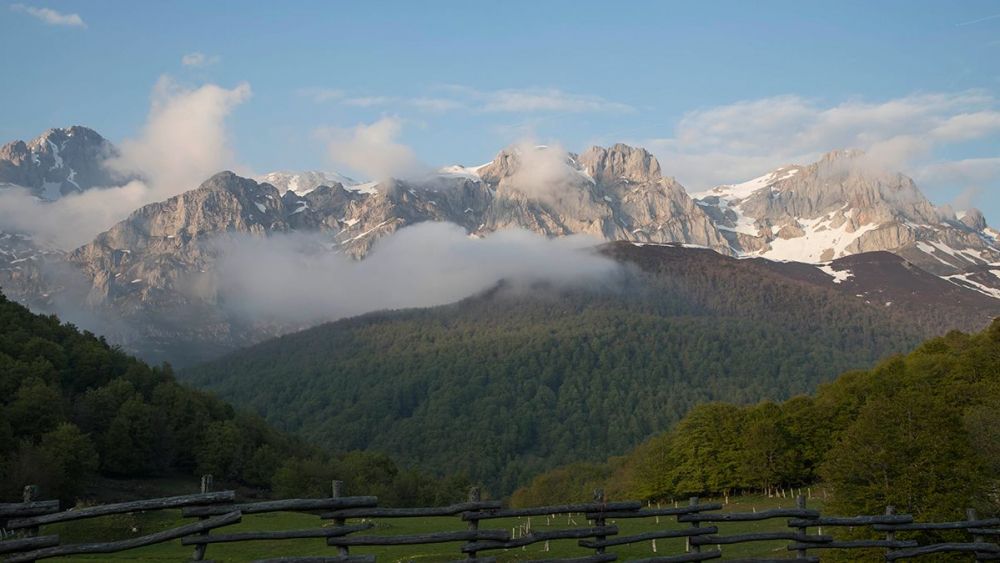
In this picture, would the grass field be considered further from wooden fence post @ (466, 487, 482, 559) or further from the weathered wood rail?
wooden fence post @ (466, 487, 482, 559)

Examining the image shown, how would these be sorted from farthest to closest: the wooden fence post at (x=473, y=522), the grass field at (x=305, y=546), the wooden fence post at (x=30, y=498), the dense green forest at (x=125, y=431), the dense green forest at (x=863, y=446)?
the dense green forest at (x=125, y=431) → the grass field at (x=305, y=546) → the dense green forest at (x=863, y=446) → the wooden fence post at (x=473, y=522) → the wooden fence post at (x=30, y=498)

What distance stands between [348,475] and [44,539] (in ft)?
220

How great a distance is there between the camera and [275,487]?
66.3 m

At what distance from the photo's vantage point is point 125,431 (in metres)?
62.5

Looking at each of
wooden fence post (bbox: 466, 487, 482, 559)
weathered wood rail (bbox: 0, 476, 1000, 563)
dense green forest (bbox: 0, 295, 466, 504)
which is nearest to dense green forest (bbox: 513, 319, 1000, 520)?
weathered wood rail (bbox: 0, 476, 1000, 563)

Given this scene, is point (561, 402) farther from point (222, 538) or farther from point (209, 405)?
point (222, 538)

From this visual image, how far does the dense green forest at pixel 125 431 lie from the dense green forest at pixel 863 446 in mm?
22446

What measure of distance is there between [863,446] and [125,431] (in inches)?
2150

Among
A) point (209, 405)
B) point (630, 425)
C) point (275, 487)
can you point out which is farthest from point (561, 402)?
point (275, 487)

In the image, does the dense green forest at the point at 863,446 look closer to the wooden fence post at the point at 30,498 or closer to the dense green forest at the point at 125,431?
the dense green forest at the point at 125,431

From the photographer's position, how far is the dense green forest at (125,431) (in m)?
52.2

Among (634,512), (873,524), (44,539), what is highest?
(44,539)

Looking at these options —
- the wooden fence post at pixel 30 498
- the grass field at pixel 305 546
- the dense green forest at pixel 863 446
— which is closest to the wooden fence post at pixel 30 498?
the wooden fence post at pixel 30 498

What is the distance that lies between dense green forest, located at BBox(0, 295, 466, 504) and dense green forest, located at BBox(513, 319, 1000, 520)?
73.6 feet
